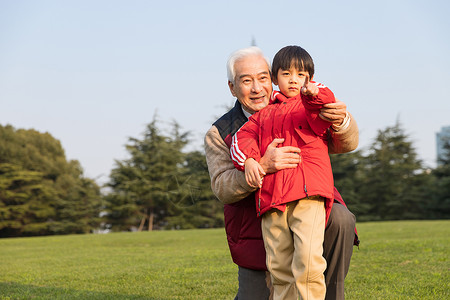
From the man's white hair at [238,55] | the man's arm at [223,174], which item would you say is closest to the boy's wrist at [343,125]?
the man's arm at [223,174]

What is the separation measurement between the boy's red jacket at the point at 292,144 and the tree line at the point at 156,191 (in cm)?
2612

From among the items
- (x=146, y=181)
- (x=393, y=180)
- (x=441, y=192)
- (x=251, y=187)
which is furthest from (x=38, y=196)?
(x=251, y=187)

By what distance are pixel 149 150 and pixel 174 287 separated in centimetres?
2569

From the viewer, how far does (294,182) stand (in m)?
2.46

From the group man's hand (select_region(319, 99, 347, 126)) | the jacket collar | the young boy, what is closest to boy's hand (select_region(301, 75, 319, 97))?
the young boy

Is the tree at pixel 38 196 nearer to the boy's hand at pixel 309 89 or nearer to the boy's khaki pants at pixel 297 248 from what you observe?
the boy's khaki pants at pixel 297 248

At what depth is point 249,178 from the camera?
2.53 m

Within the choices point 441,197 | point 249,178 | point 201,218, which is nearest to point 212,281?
point 249,178

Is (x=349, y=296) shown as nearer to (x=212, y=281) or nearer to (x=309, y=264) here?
(x=212, y=281)

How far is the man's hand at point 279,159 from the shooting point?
246 cm

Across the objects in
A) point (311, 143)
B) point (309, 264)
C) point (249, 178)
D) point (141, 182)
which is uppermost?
point (141, 182)

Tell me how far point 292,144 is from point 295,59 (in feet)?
1.62

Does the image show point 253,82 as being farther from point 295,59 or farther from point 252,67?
point 295,59

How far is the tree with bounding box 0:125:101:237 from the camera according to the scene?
32.8 meters
